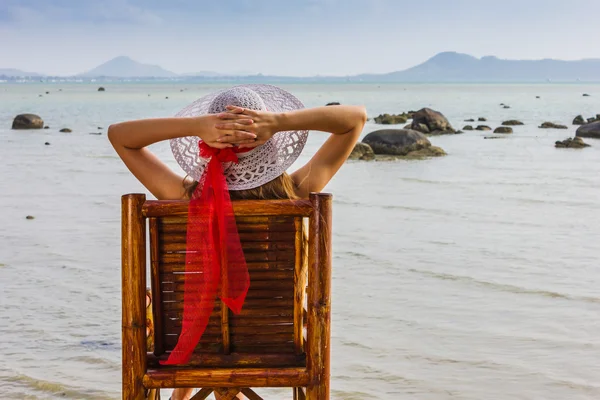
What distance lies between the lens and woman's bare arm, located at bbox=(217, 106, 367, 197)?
91.2 inches

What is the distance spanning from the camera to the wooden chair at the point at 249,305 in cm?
225

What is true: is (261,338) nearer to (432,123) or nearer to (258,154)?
(258,154)

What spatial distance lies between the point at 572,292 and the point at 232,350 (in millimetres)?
4168

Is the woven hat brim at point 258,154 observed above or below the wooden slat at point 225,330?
above

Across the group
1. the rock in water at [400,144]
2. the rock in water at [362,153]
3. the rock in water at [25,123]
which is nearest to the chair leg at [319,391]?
the rock in water at [362,153]

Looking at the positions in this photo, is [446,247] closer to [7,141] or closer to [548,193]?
[548,193]

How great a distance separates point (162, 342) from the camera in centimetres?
241

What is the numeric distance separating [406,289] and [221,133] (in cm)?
394

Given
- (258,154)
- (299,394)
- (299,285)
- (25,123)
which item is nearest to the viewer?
(299,285)

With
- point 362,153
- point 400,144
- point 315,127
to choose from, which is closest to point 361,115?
point 315,127

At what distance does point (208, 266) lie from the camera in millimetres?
2328

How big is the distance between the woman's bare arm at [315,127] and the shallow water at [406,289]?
1.86 metres

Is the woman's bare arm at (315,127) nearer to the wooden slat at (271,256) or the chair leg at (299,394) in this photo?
the wooden slat at (271,256)

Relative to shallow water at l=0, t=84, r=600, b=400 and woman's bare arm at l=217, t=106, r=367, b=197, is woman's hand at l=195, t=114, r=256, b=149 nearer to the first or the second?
woman's bare arm at l=217, t=106, r=367, b=197
